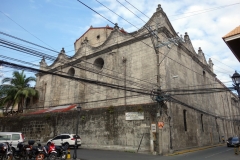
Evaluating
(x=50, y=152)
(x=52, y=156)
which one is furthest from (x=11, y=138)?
(x=52, y=156)

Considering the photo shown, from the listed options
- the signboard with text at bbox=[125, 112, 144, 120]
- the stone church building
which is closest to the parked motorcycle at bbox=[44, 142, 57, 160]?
the stone church building

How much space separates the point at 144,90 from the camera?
19.1 m

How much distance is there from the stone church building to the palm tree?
11.2 feet

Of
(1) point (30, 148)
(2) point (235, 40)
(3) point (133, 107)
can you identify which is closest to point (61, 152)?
(1) point (30, 148)

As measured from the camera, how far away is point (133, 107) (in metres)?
19.3

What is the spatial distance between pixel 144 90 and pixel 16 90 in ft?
72.7

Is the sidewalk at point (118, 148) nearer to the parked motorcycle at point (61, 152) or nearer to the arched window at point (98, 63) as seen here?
the parked motorcycle at point (61, 152)

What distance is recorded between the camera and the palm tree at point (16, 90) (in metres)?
31.6

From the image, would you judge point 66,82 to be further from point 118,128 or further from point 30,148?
point 30,148

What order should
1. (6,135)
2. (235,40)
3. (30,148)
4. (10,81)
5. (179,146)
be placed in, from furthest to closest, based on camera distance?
(10,81), (179,146), (6,135), (30,148), (235,40)

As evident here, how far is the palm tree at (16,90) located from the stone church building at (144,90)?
11.2 ft

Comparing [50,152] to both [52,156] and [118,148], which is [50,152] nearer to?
[52,156]

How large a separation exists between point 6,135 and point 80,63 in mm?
16104

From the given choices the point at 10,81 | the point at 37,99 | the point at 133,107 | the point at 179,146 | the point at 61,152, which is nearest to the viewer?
the point at 61,152
